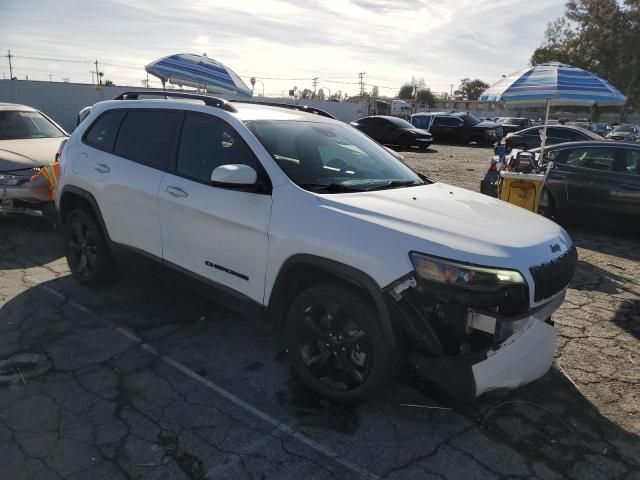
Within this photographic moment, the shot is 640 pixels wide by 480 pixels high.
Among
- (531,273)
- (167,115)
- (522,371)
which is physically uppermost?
(167,115)

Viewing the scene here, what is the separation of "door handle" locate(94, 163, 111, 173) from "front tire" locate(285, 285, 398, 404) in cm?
230

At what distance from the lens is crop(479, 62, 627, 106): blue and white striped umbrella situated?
22.2ft

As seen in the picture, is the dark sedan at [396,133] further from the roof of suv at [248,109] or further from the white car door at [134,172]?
the white car door at [134,172]

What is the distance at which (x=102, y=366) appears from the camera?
3.49m

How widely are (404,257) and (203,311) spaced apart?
2.43 metres

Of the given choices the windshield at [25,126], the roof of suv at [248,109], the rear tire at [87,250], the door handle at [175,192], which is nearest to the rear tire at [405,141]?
the windshield at [25,126]

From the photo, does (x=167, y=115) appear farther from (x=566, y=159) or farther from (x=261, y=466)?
(x=566, y=159)

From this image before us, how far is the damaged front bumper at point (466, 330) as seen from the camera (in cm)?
252

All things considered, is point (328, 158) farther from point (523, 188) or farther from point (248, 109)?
point (523, 188)

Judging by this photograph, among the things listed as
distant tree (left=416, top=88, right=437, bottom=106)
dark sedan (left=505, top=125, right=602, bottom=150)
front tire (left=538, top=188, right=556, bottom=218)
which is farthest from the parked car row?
distant tree (left=416, top=88, right=437, bottom=106)

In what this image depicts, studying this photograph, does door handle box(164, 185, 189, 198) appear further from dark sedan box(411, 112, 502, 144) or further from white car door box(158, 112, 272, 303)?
dark sedan box(411, 112, 502, 144)

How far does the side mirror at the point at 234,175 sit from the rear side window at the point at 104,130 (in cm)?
192

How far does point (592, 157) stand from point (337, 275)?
265 inches

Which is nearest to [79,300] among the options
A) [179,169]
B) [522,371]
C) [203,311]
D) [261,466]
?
[203,311]
